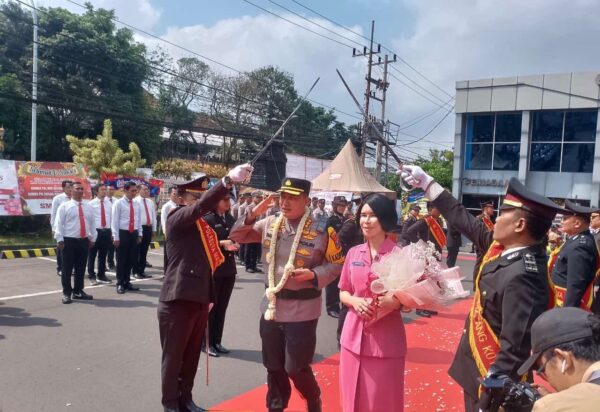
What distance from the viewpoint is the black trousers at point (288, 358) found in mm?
3172

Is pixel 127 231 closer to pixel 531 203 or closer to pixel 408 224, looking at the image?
pixel 408 224

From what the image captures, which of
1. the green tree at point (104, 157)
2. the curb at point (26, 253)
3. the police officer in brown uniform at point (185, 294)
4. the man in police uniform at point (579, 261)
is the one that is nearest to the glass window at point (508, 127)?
the green tree at point (104, 157)

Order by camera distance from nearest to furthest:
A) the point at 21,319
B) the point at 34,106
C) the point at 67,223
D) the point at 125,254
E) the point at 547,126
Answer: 1. the point at 21,319
2. the point at 67,223
3. the point at 125,254
4. the point at 34,106
5. the point at 547,126

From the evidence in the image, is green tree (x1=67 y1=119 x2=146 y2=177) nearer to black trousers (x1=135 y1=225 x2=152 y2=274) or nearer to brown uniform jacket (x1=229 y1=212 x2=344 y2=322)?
black trousers (x1=135 y1=225 x2=152 y2=274)

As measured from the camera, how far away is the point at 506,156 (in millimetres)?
21312

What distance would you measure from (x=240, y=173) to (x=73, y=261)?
5.19 meters

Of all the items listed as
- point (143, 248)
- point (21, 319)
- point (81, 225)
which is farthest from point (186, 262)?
point (143, 248)

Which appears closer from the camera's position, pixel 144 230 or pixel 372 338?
pixel 372 338

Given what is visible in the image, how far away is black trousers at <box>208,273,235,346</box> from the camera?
527cm

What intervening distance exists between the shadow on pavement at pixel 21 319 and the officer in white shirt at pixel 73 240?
71 cm

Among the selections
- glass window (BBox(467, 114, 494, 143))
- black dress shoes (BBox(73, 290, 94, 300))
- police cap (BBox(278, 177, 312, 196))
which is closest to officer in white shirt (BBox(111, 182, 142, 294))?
black dress shoes (BBox(73, 290, 94, 300))

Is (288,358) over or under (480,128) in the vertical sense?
under

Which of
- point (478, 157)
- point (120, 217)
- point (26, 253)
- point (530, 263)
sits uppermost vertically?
point (478, 157)

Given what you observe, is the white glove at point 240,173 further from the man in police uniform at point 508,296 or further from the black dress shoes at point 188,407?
the black dress shoes at point 188,407
